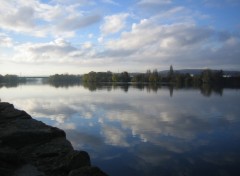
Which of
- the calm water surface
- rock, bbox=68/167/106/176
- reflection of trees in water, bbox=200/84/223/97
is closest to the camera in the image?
rock, bbox=68/167/106/176

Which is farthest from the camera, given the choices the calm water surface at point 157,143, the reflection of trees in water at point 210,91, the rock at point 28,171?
the reflection of trees in water at point 210,91

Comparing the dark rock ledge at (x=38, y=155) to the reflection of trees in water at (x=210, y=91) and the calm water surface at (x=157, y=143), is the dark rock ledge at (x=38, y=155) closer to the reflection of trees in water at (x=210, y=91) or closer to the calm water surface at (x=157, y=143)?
the calm water surface at (x=157, y=143)

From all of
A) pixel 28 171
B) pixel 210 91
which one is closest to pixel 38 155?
pixel 28 171

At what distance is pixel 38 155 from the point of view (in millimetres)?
15766

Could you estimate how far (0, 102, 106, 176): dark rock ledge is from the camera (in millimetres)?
12625

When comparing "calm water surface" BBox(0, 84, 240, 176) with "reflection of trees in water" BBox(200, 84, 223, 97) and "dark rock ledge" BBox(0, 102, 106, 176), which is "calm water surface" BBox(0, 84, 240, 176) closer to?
"dark rock ledge" BBox(0, 102, 106, 176)

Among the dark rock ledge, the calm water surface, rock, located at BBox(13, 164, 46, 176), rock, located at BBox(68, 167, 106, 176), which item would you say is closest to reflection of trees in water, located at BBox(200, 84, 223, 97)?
the calm water surface

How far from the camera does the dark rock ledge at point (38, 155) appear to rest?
1262cm

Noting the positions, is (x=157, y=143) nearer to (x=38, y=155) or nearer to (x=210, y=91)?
(x=38, y=155)

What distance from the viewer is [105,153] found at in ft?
63.1

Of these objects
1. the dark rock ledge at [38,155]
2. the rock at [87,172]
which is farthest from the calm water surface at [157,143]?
the rock at [87,172]

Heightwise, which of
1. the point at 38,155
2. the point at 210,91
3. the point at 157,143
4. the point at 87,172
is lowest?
the point at 210,91

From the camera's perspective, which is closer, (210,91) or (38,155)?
(38,155)

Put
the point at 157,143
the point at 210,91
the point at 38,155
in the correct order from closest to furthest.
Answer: the point at 38,155
the point at 157,143
the point at 210,91
